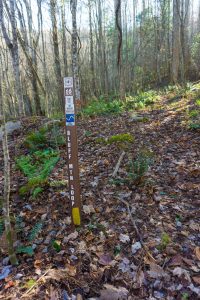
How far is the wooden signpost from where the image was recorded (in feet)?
8.78

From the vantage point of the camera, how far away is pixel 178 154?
5234 mm

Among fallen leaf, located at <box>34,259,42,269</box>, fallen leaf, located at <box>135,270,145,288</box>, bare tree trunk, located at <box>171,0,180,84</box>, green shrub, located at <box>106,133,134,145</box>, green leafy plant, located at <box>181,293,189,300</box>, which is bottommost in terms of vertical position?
green leafy plant, located at <box>181,293,189,300</box>

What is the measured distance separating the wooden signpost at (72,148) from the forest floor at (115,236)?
31 centimetres

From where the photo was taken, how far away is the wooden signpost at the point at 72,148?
268 cm

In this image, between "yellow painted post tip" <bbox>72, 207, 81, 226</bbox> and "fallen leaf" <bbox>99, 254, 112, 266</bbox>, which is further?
"yellow painted post tip" <bbox>72, 207, 81, 226</bbox>

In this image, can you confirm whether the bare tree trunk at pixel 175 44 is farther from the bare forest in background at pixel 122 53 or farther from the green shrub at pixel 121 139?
the green shrub at pixel 121 139

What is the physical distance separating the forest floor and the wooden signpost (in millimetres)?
312

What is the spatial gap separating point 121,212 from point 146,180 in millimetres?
935

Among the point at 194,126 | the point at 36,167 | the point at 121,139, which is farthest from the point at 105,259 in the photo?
the point at 194,126

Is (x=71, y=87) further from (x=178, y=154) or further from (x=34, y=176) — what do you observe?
(x=178, y=154)

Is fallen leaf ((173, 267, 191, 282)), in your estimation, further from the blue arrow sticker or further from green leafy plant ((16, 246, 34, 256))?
the blue arrow sticker

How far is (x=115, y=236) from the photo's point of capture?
301cm

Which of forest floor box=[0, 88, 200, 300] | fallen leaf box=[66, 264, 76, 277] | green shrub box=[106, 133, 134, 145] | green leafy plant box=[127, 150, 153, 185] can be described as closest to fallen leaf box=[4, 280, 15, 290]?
forest floor box=[0, 88, 200, 300]

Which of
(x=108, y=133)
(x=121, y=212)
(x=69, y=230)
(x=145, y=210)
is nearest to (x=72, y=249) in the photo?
(x=69, y=230)
